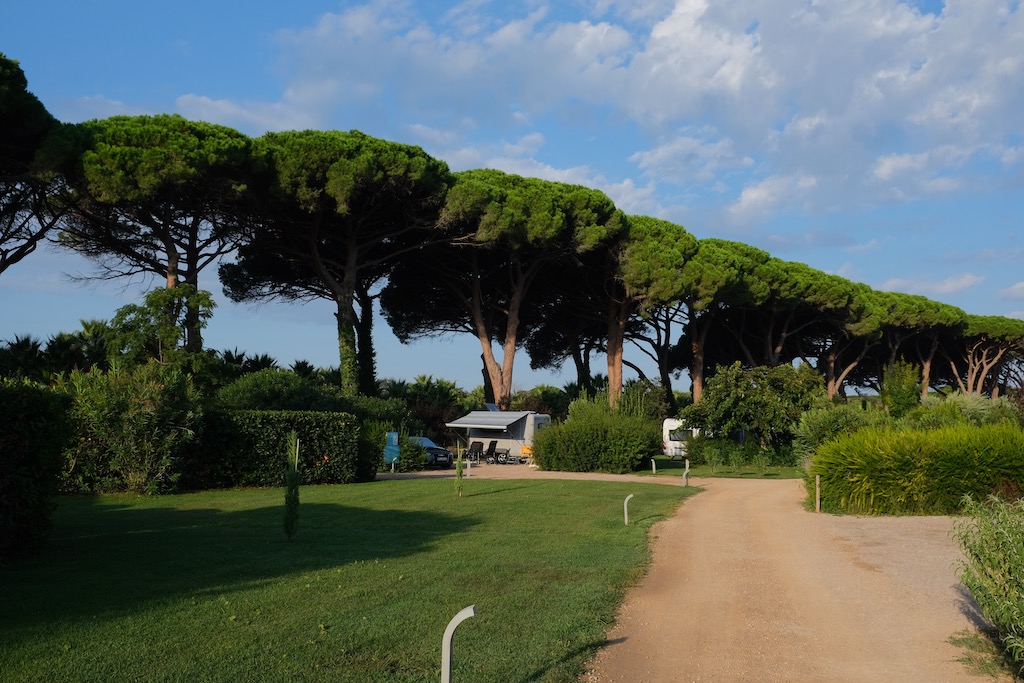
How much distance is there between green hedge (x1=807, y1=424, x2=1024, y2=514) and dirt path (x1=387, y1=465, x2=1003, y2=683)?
5.54 feet

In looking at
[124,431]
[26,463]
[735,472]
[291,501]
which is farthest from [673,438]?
[26,463]

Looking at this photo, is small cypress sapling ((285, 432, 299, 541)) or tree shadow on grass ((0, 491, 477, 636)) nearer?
tree shadow on grass ((0, 491, 477, 636))

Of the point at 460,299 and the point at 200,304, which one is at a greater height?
the point at 460,299

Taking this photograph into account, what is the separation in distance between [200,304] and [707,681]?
2336 cm

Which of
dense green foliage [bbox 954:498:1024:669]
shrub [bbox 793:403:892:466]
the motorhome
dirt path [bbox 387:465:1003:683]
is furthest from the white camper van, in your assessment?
dense green foliage [bbox 954:498:1024:669]

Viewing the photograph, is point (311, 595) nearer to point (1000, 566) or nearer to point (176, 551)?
point (176, 551)

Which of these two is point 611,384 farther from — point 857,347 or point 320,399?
point 857,347

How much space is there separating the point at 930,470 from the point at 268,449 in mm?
15837

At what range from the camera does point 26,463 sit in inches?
379

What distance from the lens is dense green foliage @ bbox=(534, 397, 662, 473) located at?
30.4 meters

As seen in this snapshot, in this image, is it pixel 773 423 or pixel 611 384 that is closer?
pixel 773 423

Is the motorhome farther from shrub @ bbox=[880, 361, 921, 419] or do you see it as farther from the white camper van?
shrub @ bbox=[880, 361, 921, 419]

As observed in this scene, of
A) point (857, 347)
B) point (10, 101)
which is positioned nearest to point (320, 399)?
point (10, 101)

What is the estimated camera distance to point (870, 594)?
30.0 ft
